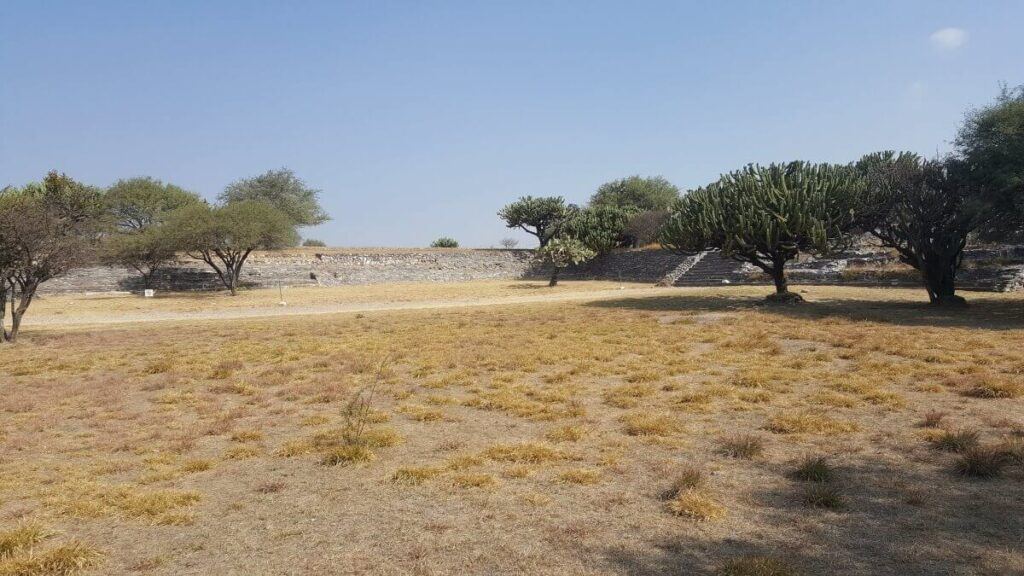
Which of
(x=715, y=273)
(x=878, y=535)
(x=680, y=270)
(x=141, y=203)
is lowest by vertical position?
(x=878, y=535)

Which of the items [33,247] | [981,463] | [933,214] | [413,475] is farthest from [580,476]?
[933,214]

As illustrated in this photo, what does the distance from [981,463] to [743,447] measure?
181cm

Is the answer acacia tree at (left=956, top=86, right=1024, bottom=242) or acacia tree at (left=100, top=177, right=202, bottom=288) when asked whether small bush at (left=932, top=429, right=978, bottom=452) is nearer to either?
acacia tree at (left=956, top=86, right=1024, bottom=242)

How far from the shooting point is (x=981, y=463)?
4.72 meters

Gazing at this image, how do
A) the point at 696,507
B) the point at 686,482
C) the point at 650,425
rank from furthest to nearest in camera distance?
the point at 650,425
the point at 686,482
the point at 696,507

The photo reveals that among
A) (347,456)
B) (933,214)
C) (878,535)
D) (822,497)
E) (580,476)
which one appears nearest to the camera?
(878,535)

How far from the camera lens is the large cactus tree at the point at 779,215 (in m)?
20.1

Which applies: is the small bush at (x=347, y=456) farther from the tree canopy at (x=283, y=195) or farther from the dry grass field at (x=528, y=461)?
the tree canopy at (x=283, y=195)

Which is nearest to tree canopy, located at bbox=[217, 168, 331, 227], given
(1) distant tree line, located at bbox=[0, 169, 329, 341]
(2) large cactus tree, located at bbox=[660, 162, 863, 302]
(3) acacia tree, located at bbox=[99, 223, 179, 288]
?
(1) distant tree line, located at bbox=[0, 169, 329, 341]

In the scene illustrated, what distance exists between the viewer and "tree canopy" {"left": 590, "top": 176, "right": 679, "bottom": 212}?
72562 mm

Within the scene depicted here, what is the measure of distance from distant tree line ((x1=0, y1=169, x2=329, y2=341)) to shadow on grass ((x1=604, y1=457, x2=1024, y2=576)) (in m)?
16.8

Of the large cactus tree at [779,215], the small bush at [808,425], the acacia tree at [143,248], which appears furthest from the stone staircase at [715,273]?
the acacia tree at [143,248]

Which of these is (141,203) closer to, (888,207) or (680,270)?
(680,270)

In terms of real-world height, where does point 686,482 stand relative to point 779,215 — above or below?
below
